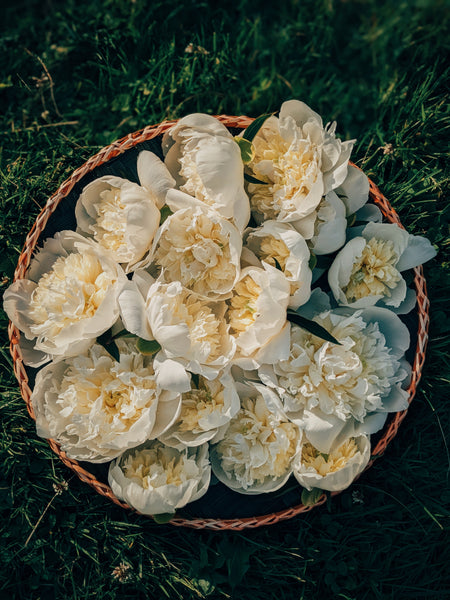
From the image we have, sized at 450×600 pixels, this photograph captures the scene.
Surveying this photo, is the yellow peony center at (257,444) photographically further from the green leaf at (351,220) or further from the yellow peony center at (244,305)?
the green leaf at (351,220)

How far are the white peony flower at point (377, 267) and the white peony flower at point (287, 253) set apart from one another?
116 mm

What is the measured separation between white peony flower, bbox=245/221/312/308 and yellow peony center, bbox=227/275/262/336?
0.24ft

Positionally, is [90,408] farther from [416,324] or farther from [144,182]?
[416,324]

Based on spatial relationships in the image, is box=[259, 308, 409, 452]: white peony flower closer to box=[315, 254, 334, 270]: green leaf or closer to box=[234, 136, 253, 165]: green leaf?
box=[315, 254, 334, 270]: green leaf

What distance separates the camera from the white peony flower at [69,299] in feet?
4.12

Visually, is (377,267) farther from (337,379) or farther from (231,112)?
(231,112)

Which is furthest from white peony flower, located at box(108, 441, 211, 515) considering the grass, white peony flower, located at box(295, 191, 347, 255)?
white peony flower, located at box(295, 191, 347, 255)

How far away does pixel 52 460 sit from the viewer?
1.66m

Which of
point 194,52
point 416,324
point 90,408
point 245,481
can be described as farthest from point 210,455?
point 194,52

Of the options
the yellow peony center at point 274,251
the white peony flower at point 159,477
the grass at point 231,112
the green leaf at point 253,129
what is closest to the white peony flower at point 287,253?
the yellow peony center at point 274,251

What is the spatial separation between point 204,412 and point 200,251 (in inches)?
14.8

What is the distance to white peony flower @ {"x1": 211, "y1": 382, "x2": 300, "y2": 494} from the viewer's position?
1.33 meters

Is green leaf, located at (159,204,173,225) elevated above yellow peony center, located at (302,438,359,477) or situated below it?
above

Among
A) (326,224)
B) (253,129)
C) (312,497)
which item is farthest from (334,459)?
(253,129)
